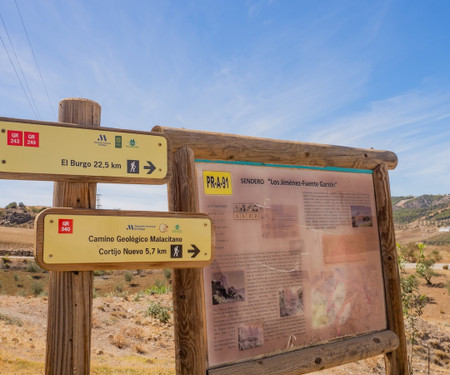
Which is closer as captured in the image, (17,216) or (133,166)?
(133,166)

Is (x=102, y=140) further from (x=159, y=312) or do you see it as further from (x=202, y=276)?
(x=159, y=312)

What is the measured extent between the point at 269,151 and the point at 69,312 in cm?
188

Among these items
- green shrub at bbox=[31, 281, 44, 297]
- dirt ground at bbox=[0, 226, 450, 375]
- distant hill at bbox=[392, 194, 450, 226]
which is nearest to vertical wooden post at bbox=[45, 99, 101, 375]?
dirt ground at bbox=[0, 226, 450, 375]

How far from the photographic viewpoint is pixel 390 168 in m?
3.93

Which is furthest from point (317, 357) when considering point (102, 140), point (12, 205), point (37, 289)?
point (12, 205)

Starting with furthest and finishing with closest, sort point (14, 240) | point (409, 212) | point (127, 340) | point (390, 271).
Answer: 1. point (409, 212)
2. point (14, 240)
3. point (127, 340)
4. point (390, 271)

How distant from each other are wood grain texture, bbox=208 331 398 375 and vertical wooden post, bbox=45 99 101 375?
0.91 meters

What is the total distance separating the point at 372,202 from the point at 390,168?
0.52 meters

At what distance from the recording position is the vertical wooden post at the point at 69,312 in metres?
2.07

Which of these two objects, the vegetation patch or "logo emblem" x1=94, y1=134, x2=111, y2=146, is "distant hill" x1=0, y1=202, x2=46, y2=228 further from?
"logo emblem" x1=94, y1=134, x2=111, y2=146

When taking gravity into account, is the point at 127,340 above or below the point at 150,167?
below

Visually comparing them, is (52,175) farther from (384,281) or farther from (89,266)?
(384,281)

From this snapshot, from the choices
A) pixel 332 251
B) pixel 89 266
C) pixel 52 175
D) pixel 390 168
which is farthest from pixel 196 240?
pixel 390 168

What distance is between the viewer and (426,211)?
87.5 meters
